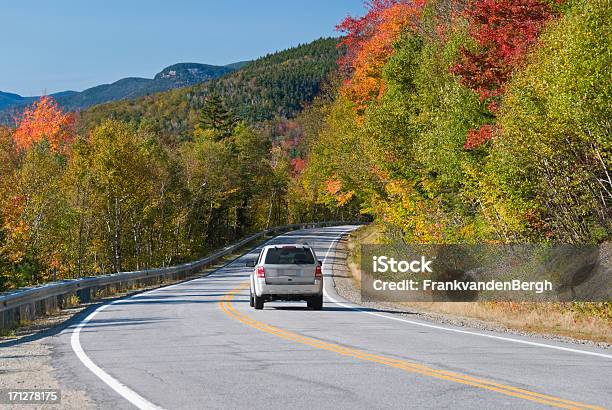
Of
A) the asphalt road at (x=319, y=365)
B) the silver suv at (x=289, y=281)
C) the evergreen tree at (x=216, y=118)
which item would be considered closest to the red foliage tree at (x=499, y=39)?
the silver suv at (x=289, y=281)

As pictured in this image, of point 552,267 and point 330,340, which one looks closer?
point 330,340

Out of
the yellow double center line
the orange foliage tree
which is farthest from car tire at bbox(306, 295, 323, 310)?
the orange foliage tree

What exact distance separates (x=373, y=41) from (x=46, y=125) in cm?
5761

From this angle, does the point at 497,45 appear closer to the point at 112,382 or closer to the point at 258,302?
the point at 258,302

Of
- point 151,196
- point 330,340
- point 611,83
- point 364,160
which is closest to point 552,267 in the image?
point 611,83

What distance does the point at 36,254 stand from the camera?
46.9 meters

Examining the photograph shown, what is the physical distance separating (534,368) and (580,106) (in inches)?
430

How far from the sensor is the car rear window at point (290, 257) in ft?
70.3

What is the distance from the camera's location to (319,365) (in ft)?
33.6

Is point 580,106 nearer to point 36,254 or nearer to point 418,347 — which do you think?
point 418,347

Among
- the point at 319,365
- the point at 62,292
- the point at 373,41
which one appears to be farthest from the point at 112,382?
the point at 373,41

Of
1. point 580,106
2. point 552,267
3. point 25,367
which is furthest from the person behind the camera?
point 552,267

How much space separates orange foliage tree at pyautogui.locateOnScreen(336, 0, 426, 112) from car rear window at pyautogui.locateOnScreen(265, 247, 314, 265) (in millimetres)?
32010

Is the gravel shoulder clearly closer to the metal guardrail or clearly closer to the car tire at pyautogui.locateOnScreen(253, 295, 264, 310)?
the car tire at pyautogui.locateOnScreen(253, 295, 264, 310)
